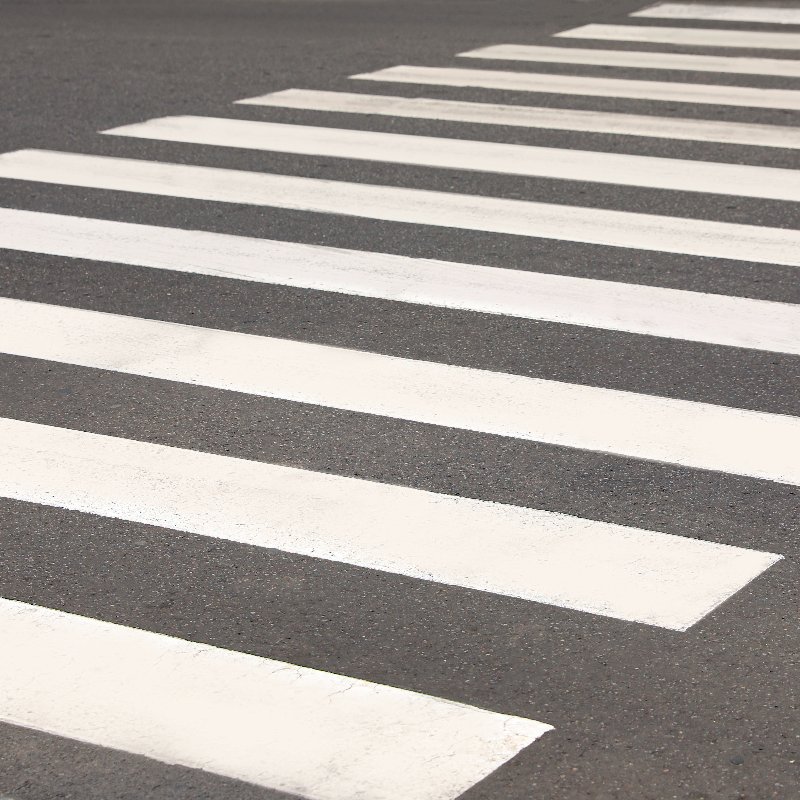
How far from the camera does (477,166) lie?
8148 millimetres

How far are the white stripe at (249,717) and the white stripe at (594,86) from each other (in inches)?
279

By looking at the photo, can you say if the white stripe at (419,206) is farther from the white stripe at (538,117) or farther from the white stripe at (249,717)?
the white stripe at (249,717)

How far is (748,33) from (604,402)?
8.25 metres

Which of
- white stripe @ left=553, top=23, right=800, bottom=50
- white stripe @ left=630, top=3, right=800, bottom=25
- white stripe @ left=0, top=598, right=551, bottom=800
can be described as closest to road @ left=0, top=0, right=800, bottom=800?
white stripe @ left=0, top=598, right=551, bottom=800

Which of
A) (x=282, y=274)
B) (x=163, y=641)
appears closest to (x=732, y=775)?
(x=163, y=641)

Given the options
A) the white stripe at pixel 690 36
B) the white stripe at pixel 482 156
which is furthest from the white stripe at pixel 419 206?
the white stripe at pixel 690 36

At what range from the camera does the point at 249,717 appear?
130 inches

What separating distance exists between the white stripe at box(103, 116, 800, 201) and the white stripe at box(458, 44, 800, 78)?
280cm

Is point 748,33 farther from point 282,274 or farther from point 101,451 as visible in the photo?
point 101,451

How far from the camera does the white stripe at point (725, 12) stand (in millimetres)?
13062

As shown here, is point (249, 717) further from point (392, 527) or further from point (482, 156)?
point (482, 156)

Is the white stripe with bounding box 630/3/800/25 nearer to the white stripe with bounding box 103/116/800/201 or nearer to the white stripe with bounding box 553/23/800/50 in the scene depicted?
the white stripe with bounding box 553/23/800/50

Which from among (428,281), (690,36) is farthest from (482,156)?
(690,36)

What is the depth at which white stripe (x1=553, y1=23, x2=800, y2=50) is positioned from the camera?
11961mm
